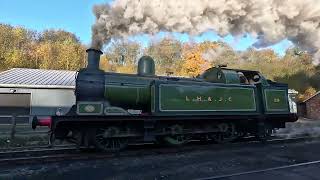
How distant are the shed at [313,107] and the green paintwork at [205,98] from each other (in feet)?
66.8

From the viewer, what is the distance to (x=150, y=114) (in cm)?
1091

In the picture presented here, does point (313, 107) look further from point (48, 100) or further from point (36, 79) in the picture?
point (36, 79)

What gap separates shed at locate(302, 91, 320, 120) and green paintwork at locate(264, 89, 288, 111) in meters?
18.5

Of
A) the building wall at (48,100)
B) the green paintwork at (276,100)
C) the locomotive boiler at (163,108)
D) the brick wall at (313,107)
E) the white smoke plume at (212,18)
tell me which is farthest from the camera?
the brick wall at (313,107)

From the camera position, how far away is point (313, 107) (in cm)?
3156

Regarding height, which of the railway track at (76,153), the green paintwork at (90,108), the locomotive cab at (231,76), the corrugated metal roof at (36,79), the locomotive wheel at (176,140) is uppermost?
the corrugated metal roof at (36,79)

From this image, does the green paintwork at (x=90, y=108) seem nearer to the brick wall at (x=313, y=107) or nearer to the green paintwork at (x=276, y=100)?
the green paintwork at (x=276, y=100)

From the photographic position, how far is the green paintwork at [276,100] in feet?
43.7

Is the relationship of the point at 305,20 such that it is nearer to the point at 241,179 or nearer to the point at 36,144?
the point at 241,179

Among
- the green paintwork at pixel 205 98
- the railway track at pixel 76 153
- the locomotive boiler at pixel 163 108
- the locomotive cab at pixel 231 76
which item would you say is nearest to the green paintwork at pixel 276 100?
the locomotive boiler at pixel 163 108

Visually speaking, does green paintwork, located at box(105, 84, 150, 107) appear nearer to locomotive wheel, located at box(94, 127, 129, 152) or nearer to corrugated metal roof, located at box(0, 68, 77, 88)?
locomotive wheel, located at box(94, 127, 129, 152)

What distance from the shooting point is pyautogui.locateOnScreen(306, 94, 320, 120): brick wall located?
3102 centimetres

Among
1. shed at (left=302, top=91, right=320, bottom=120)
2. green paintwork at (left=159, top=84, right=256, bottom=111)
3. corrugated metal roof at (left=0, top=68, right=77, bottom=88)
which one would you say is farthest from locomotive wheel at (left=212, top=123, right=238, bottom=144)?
shed at (left=302, top=91, right=320, bottom=120)

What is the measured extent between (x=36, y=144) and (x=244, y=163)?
729cm
